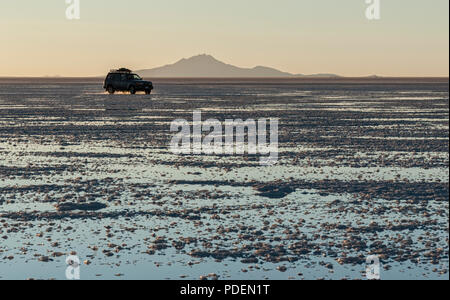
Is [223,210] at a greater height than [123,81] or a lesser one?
lesser

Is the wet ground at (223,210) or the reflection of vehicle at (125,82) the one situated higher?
the reflection of vehicle at (125,82)

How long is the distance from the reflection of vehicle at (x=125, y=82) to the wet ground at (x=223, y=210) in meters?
32.5

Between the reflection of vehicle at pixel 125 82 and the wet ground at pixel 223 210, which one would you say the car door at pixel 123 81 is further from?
the wet ground at pixel 223 210

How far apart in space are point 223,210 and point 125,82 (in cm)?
4356

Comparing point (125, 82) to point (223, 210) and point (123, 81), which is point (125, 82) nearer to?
point (123, 81)

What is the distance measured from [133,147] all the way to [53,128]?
692cm

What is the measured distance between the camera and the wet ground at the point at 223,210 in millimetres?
8055

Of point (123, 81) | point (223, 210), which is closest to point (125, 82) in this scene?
point (123, 81)

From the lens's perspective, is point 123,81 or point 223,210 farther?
point 123,81

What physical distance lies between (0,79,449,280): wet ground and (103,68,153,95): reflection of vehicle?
32.5 meters

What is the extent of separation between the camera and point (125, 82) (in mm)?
53250

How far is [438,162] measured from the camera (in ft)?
53.2

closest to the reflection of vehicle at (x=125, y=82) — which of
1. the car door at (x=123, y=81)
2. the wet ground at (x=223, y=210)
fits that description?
the car door at (x=123, y=81)
